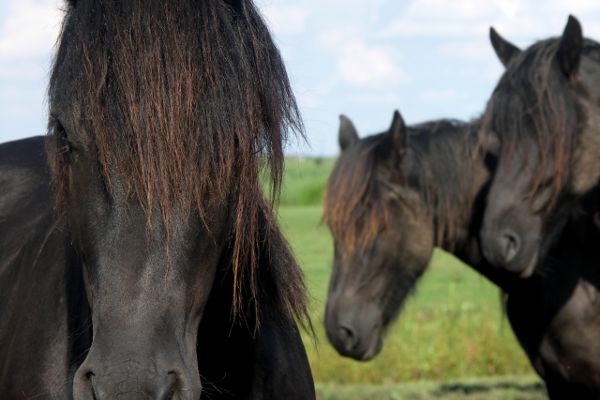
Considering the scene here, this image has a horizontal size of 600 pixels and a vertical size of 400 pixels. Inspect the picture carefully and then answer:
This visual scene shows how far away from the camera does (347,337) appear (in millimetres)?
6973

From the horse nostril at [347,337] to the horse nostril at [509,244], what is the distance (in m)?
1.82

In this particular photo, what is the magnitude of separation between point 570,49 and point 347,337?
2.54 meters

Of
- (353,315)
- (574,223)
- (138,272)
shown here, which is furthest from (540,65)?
(138,272)

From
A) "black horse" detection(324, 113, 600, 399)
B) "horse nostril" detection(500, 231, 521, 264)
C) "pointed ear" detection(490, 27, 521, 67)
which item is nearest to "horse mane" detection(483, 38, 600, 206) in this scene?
"horse nostril" detection(500, 231, 521, 264)

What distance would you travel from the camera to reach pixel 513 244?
539 cm

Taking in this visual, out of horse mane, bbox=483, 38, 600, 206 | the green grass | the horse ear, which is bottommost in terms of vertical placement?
the green grass

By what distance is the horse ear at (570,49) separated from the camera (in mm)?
5582

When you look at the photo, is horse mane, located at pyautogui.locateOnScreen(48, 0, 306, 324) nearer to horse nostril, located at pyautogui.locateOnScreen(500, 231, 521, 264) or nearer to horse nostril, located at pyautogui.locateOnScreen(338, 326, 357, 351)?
horse nostril, located at pyautogui.locateOnScreen(500, 231, 521, 264)

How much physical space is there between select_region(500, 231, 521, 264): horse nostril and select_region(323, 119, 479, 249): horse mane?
4.83ft

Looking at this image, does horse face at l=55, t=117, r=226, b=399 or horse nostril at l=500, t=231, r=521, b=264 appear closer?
horse face at l=55, t=117, r=226, b=399

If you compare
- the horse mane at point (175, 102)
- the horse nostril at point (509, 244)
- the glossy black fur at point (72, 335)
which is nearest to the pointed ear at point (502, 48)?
the horse nostril at point (509, 244)

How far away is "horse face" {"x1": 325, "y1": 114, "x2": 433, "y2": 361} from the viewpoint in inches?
275

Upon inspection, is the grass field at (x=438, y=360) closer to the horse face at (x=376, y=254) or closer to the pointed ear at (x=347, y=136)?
the horse face at (x=376, y=254)

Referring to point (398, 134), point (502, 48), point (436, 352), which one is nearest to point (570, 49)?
point (502, 48)
